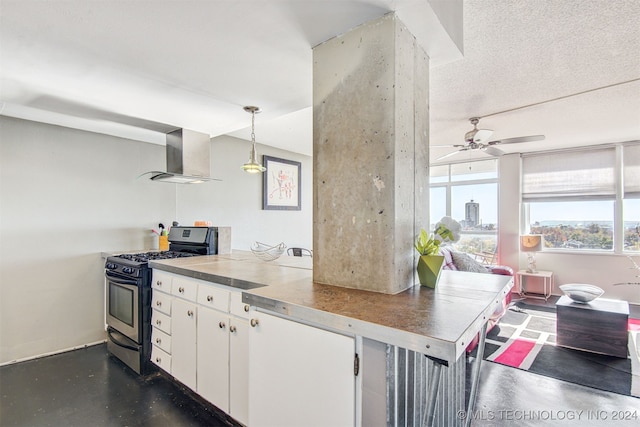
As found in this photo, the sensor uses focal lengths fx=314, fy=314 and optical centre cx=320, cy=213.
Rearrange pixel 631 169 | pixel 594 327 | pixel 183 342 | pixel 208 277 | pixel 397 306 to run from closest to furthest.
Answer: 1. pixel 397 306
2. pixel 208 277
3. pixel 183 342
4. pixel 594 327
5. pixel 631 169

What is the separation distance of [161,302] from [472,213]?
5.33 m

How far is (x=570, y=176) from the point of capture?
16.5 ft

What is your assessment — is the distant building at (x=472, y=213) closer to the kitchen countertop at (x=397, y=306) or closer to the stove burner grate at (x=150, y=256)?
the kitchen countertop at (x=397, y=306)

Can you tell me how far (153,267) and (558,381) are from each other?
3.23m

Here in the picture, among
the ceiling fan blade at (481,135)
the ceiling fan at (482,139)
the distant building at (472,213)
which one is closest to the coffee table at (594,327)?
the ceiling fan at (482,139)

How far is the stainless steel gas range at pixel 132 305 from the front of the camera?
2.41m

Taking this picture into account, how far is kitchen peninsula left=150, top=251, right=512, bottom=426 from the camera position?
3.09 feet

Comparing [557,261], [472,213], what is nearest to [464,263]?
[472,213]

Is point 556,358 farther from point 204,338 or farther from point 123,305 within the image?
point 123,305

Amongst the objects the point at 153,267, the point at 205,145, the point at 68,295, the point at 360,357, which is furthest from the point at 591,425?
the point at 68,295

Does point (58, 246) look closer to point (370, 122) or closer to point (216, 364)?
point (216, 364)

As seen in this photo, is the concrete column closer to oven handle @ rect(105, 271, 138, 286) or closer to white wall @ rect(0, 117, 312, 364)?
oven handle @ rect(105, 271, 138, 286)

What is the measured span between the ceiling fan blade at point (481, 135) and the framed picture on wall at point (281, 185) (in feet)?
8.56

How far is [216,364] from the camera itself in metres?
1.84
